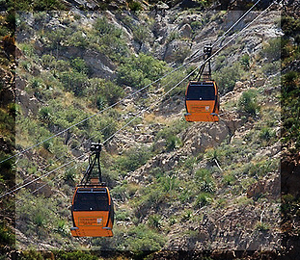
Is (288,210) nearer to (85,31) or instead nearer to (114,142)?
(114,142)

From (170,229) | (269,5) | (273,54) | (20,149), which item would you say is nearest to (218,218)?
(170,229)

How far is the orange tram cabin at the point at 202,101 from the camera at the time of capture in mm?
39625

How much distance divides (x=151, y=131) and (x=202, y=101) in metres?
14.5

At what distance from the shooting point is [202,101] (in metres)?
39.6

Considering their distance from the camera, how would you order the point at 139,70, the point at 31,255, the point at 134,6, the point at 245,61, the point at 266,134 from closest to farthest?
1. the point at 31,255
2. the point at 266,134
3. the point at 245,61
4. the point at 139,70
5. the point at 134,6

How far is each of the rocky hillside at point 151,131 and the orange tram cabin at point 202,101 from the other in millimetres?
5253

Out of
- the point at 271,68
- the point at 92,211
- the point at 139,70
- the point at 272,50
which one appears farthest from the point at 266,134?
the point at 139,70

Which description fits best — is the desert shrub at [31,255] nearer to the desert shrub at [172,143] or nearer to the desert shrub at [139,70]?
the desert shrub at [172,143]

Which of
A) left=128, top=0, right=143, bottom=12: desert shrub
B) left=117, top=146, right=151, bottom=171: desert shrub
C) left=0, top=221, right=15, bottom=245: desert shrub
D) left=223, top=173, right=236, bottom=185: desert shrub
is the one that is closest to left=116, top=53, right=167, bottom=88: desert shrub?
left=128, top=0, right=143, bottom=12: desert shrub

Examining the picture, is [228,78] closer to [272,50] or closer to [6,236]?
[272,50]

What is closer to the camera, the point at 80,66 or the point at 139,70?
the point at 80,66

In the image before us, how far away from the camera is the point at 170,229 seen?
146ft

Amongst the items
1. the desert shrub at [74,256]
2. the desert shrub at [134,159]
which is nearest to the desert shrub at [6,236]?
the desert shrub at [74,256]

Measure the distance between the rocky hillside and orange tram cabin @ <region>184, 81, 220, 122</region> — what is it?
5253mm
